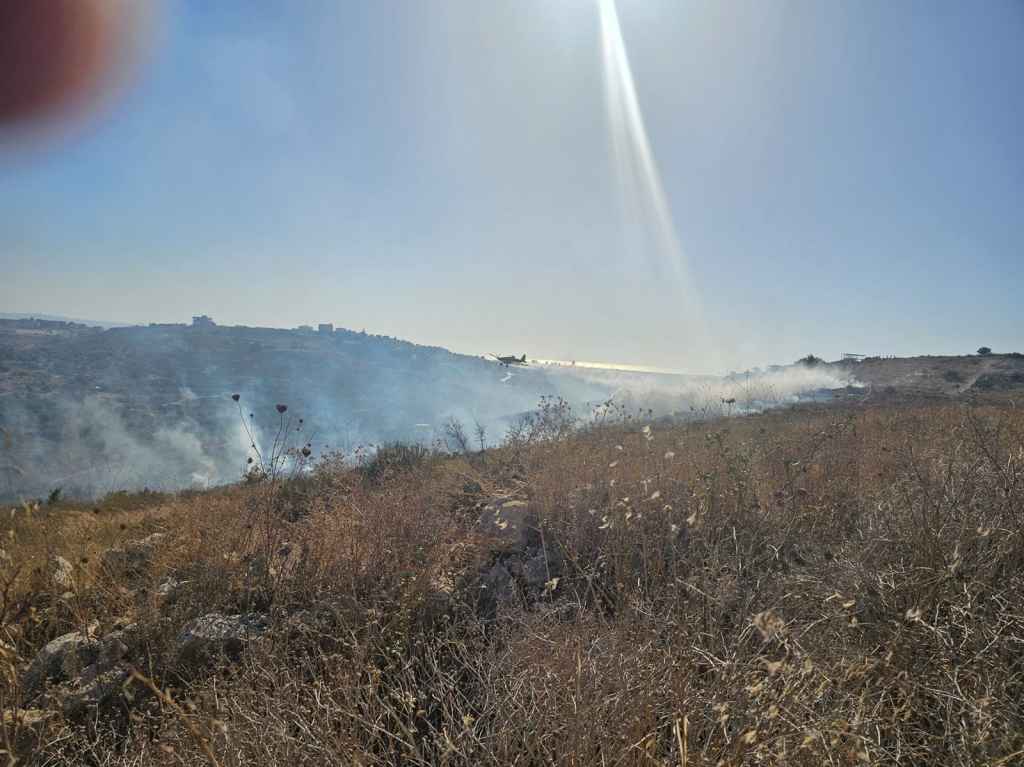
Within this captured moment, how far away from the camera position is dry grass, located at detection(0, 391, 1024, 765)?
1.57m

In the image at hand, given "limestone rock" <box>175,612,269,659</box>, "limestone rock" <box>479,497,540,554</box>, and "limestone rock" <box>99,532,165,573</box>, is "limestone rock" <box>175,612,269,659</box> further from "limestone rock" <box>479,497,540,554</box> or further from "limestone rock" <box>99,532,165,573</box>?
"limestone rock" <box>479,497,540,554</box>

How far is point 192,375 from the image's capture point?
139 feet

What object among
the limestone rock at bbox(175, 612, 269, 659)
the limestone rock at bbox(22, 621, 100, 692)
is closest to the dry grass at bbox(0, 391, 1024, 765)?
the limestone rock at bbox(175, 612, 269, 659)

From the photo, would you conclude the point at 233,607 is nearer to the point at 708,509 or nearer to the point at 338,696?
the point at 338,696

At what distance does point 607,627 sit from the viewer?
204 cm

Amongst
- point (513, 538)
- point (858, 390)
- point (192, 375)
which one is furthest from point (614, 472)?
point (192, 375)

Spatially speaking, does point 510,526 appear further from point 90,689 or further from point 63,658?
point 63,658

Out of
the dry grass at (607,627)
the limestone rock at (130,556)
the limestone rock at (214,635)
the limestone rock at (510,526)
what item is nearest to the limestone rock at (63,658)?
the dry grass at (607,627)

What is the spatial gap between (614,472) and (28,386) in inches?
1730

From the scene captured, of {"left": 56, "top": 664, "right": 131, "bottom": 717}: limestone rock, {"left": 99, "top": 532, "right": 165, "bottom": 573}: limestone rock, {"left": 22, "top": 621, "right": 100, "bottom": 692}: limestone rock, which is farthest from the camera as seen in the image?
{"left": 99, "top": 532, "right": 165, "bottom": 573}: limestone rock

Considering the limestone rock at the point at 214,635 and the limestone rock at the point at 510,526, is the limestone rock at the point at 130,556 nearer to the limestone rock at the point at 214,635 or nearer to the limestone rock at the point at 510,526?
the limestone rock at the point at 214,635

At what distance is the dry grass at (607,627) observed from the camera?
5.15 ft

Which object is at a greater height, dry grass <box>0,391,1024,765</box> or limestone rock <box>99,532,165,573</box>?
dry grass <box>0,391,1024,765</box>

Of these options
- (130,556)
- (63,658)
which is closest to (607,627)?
(63,658)
